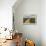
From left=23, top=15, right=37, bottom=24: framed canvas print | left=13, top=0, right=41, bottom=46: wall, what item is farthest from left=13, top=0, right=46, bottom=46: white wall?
left=23, top=15, right=37, bottom=24: framed canvas print

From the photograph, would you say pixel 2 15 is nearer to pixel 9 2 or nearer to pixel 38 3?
pixel 9 2

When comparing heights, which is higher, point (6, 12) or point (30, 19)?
point (6, 12)

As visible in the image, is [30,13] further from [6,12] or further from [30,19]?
[6,12]

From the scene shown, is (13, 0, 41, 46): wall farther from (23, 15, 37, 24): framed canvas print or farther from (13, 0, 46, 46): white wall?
(23, 15, 37, 24): framed canvas print

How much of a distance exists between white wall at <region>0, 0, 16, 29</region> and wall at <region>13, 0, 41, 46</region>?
0.89m

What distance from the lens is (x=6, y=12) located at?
3906 millimetres

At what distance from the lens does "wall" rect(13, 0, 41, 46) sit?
4.80 metres

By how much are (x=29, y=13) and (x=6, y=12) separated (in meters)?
1.24

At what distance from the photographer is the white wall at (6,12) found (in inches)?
153

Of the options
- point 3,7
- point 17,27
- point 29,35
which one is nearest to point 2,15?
point 3,7

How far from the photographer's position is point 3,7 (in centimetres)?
389

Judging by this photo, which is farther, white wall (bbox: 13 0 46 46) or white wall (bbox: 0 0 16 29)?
white wall (bbox: 13 0 46 46)

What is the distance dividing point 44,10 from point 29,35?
1261mm

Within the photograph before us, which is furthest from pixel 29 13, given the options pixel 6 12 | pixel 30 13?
pixel 6 12
